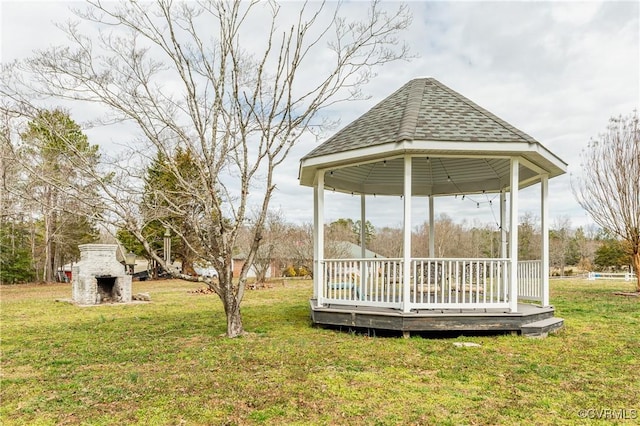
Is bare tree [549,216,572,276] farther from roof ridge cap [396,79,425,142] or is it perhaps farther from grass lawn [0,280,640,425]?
roof ridge cap [396,79,425,142]

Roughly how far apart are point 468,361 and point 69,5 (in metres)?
7.49

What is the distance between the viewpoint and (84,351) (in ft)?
20.2

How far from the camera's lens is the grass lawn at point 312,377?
11.7 ft

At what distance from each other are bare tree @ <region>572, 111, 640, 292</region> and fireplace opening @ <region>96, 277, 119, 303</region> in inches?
677

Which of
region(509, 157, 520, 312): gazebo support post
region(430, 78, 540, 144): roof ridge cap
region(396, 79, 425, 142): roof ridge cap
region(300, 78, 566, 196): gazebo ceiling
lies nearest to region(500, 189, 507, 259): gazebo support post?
region(300, 78, 566, 196): gazebo ceiling

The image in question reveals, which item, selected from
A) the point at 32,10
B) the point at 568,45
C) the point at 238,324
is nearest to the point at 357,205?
the point at 238,324

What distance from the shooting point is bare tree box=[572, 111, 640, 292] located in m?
15.3

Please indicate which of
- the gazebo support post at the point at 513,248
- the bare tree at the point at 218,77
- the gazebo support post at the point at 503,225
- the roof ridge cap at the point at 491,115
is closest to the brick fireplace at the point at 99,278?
the bare tree at the point at 218,77

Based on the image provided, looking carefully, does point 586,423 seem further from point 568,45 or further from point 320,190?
point 568,45

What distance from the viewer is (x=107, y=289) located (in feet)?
43.4

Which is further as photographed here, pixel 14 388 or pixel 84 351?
pixel 84 351

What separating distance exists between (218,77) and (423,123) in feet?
11.1

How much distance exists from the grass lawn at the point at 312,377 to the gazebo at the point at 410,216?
0.33 m

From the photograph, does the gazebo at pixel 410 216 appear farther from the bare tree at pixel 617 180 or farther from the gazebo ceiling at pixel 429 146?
the bare tree at pixel 617 180
